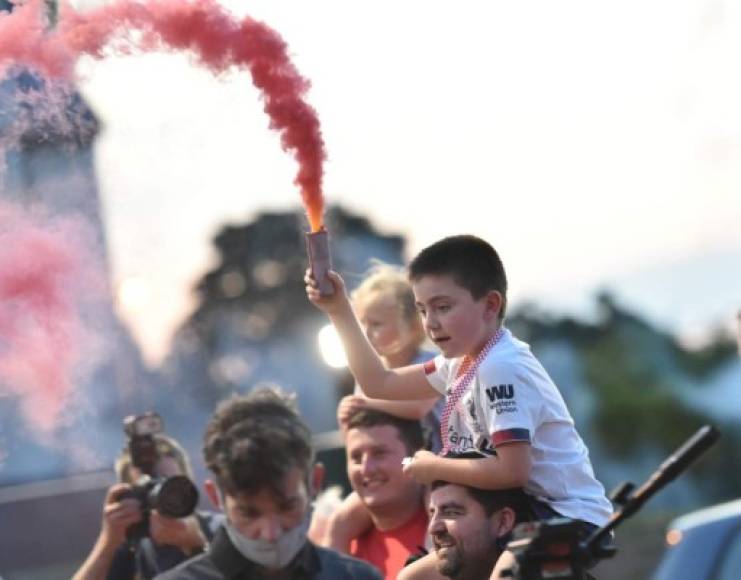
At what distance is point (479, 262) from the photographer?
6.68 meters

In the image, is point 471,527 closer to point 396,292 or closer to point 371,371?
point 371,371

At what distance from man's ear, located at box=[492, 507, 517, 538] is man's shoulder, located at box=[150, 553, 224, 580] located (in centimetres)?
95

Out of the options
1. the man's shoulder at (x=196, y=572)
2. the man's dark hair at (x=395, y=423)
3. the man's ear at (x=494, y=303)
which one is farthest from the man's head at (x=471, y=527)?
the man's dark hair at (x=395, y=423)

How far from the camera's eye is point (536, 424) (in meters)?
6.48

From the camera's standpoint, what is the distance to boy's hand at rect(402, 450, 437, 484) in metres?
6.49

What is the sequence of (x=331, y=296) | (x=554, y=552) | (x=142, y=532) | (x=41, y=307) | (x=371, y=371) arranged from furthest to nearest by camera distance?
1. (x=41, y=307)
2. (x=142, y=532)
3. (x=371, y=371)
4. (x=331, y=296)
5. (x=554, y=552)

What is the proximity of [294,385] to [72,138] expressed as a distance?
22638 millimetres

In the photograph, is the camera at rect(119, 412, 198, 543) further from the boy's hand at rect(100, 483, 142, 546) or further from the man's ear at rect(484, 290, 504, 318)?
the man's ear at rect(484, 290, 504, 318)

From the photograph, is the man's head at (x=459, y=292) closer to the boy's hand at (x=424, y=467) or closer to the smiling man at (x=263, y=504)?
the boy's hand at (x=424, y=467)

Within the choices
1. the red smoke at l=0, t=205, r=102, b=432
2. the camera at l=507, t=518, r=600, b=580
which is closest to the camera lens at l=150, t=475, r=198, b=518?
the red smoke at l=0, t=205, r=102, b=432

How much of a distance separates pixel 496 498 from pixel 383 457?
171cm

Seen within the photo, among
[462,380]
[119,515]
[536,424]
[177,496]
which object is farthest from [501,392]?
[119,515]

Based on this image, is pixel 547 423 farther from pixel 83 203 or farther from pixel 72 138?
pixel 83 203

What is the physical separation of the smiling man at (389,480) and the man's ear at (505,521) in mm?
1625
